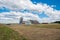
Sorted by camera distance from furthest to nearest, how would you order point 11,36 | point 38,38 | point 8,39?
point 38,38
point 11,36
point 8,39

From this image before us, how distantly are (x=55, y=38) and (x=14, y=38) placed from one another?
23.9 feet

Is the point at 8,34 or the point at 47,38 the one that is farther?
the point at 47,38

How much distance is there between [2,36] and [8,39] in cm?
129

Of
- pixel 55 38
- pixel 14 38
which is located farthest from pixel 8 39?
pixel 55 38

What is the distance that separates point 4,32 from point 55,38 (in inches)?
343

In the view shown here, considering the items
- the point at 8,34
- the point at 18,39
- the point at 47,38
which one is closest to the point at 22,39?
the point at 18,39

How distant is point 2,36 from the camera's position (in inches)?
965

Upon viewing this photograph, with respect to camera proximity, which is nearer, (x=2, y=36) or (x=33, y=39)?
(x=2, y=36)

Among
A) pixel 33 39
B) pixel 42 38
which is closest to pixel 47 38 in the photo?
pixel 42 38

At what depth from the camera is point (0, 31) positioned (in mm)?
26391

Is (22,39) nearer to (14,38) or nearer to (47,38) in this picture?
(14,38)

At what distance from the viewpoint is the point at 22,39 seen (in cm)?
2539

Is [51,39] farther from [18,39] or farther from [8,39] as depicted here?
[8,39]

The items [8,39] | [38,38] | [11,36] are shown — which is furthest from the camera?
[38,38]
